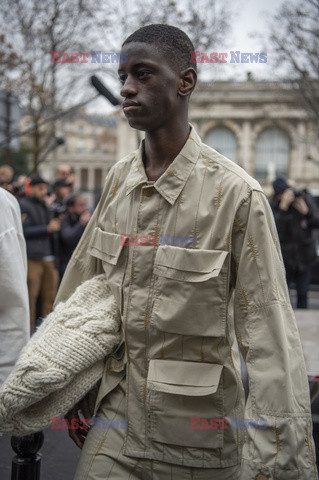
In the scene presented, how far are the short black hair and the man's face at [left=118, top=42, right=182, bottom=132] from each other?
0.07 ft

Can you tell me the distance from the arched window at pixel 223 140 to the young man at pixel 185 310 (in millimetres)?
56214

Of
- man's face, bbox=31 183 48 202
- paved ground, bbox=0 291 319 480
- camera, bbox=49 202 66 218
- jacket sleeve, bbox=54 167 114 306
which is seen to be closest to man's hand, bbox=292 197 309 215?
camera, bbox=49 202 66 218

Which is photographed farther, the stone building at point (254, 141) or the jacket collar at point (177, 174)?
the stone building at point (254, 141)

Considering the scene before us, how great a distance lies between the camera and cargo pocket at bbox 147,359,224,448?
1938 millimetres

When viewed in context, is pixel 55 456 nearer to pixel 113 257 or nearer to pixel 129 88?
pixel 113 257

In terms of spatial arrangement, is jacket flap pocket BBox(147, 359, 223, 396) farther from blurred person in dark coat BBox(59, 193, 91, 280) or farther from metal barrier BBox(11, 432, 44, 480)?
blurred person in dark coat BBox(59, 193, 91, 280)

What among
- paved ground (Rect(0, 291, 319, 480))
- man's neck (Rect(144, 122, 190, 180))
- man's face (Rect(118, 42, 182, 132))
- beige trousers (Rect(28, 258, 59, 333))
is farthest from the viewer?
beige trousers (Rect(28, 258, 59, 333))

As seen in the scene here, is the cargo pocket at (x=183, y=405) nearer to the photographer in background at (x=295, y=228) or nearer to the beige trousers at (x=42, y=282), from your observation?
the beige trousers at (x=42, y=282)

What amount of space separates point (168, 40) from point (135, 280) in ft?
2.80

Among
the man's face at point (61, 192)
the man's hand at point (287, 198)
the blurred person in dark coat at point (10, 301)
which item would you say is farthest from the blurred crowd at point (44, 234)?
the blurred person in dark coat at point (10, 301)

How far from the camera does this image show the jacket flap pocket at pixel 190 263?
1.93 m

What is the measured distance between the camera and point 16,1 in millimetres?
16281

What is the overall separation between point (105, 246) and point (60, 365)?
49cm

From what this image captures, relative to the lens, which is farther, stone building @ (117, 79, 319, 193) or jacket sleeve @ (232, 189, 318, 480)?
stone building @ (117, 79, 319, 193)
